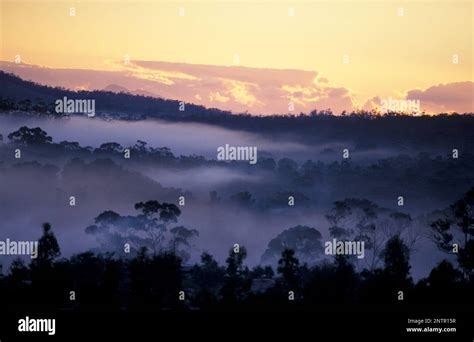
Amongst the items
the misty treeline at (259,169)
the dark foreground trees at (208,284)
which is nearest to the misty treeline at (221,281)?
the dark foreground trees at (208,284)

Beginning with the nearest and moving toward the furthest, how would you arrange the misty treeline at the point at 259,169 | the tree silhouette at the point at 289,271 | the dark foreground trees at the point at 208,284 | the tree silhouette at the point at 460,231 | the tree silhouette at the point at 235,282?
the dark foreground trees at the point at 208,284
the tree silhouette at the point at 235,282
the tree silhouette at the point at 289,271
the tree silhouette at the point at 460,231
the misty treeline at the point at 259,169

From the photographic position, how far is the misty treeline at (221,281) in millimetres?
37562

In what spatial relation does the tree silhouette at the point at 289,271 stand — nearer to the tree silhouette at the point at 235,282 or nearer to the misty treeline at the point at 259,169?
the tree silhouette at the point at 235,282

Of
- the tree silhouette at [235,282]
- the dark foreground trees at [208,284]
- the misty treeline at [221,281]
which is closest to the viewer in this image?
the dark foreground trees at [208,284]

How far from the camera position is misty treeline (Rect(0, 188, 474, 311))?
37.6m

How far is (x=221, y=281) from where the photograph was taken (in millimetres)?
41781

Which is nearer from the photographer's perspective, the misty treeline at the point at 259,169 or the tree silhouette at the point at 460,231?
the tree silhouette at the point at 460,231

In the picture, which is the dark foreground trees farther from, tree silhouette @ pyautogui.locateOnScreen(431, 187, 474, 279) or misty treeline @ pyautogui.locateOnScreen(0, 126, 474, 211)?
misty treeline @ pyautogui.locateOnScreen(0, 126, 474, 211)

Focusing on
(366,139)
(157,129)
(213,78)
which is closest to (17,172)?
(157,129)

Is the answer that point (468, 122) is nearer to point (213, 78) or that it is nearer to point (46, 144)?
point (213, 78)

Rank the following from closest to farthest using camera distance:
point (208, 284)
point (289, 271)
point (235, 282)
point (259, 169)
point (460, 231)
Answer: point (235, 282), point (208, 284), point (289, 271), point (460, 231), point (259, 169)

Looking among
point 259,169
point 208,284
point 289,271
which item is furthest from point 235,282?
point 259,169

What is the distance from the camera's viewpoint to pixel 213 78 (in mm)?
49438

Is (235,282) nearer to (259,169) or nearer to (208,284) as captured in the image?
(208,284)
